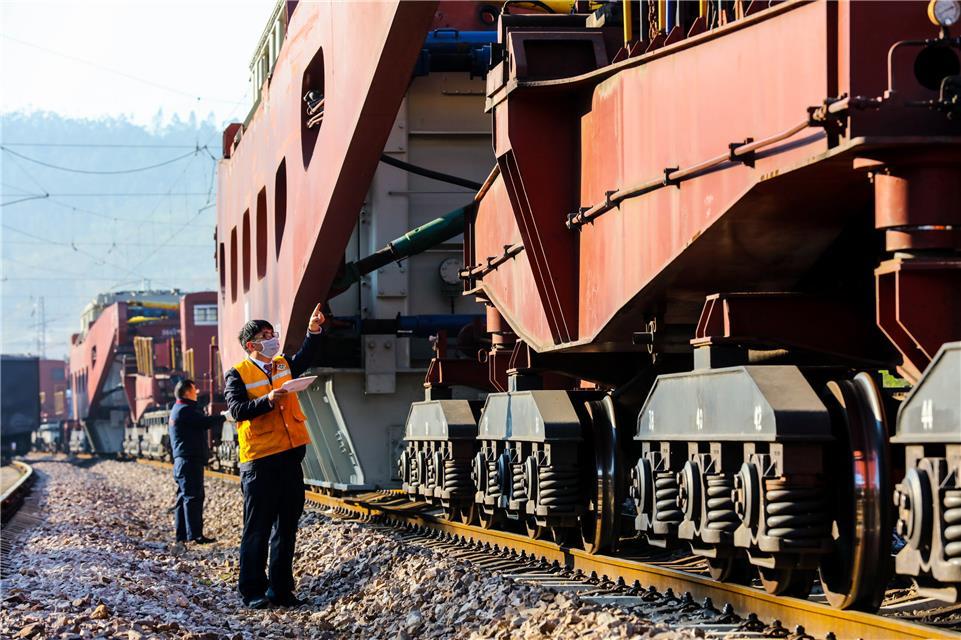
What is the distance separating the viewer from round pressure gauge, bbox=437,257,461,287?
587 inches

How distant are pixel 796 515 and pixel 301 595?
4.44 metres

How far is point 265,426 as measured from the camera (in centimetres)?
858

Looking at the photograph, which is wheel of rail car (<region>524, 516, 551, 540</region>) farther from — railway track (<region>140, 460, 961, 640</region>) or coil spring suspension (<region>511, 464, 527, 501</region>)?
coil spring suspension (<region>511, 464, 527, 501</region>)

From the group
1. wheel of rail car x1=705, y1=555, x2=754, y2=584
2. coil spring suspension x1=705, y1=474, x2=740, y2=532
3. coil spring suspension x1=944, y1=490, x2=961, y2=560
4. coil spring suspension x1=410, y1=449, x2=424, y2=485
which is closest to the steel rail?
coil spring suspension x1=410, y1=449, x2=424, y2=485

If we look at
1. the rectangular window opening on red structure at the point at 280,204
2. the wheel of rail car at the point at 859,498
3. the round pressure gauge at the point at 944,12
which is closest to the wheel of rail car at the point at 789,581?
the wheel of rail car at the point at 859,498

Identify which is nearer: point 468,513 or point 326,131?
point 468,513

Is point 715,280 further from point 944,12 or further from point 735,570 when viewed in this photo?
point 944,12

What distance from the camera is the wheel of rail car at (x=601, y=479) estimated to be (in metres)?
8.01

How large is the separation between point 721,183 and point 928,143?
3.82 ft

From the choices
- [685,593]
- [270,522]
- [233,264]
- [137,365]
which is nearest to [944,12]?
[685,593]

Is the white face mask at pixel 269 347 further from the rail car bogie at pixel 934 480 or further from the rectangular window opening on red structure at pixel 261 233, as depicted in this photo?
the rectangular window opening on red structure at pixel 261 233

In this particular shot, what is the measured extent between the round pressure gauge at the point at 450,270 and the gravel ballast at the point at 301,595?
308 centimetres

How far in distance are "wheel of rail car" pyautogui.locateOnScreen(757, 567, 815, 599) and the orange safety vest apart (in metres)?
3.64

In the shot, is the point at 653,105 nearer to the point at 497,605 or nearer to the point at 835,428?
the point at 835,428
